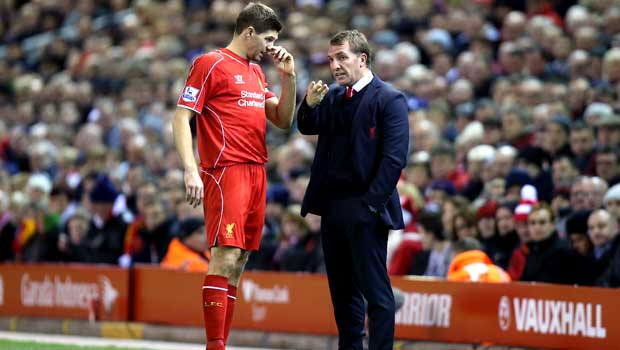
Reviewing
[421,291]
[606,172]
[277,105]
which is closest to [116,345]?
[421,291]

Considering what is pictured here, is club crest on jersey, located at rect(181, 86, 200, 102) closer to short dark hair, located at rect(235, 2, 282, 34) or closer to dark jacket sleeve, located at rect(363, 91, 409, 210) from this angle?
short dark hair, located at rect(235, 2, 282, 34)

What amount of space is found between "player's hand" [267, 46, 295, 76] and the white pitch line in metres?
3.92

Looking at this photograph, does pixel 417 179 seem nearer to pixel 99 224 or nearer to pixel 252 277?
pixel 252 277

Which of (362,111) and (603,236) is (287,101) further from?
(603,236)

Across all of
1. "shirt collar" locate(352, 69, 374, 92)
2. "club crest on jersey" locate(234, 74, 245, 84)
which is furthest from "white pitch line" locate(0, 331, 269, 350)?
"shirt collar" locate(352, 69, 374, 92)

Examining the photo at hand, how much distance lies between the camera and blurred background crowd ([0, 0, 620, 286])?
1247 cm

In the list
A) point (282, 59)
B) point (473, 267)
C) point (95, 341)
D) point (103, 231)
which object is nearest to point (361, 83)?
point (282, 59)

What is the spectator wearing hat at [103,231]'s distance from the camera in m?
15.4

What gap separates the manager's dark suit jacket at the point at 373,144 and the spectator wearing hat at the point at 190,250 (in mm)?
4514

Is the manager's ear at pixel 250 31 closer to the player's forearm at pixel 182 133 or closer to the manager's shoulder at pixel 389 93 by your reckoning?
the player's forearm at pixel 182 133

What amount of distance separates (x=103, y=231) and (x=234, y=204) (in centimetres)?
715

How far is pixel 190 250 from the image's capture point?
13578 mm

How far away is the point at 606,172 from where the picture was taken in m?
12.6

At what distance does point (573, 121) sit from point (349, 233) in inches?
235
